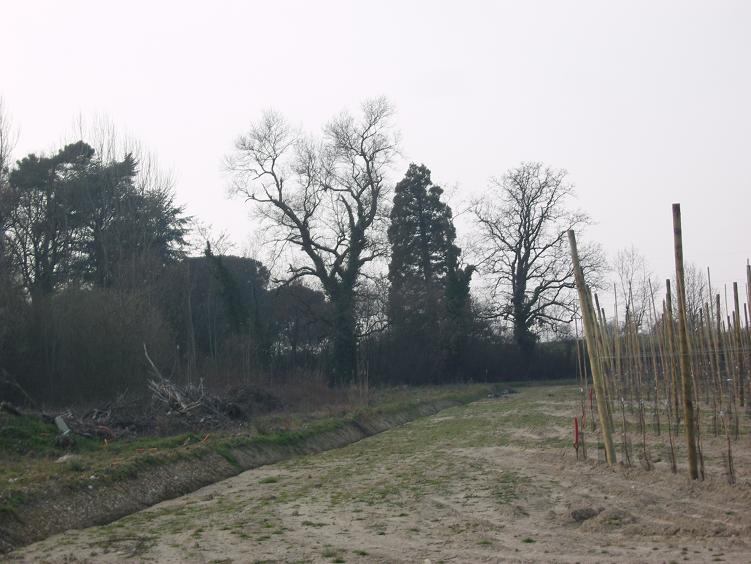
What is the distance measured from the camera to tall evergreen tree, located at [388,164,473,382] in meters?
48.4

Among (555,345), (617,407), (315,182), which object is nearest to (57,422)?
(617,407)

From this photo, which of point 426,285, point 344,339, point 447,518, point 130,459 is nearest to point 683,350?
point 447,518

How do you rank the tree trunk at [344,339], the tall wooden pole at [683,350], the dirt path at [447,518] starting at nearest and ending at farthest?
1. the dirt path at [447,518]
2. the tall wooden pole at [683,350]
3. the tree trunk at [344,339]

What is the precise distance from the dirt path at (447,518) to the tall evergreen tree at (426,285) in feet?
106

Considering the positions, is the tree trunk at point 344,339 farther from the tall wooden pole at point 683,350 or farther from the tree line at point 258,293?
the tall wooden pole at point 683,350

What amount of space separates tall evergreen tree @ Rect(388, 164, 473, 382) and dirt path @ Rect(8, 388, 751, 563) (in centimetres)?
3231

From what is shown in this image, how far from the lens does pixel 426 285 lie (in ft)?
163

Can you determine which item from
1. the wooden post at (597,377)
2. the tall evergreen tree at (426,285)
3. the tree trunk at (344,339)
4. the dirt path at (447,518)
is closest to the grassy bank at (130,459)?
the dirt path at (447,518)

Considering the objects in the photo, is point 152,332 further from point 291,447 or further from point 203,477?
point 203,477

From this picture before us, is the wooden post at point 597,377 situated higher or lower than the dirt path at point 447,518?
higher

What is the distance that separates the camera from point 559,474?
12891mm

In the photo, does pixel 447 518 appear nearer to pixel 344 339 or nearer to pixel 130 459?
pixel 130 459

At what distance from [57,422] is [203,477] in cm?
453

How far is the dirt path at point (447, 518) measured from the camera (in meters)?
8.23
